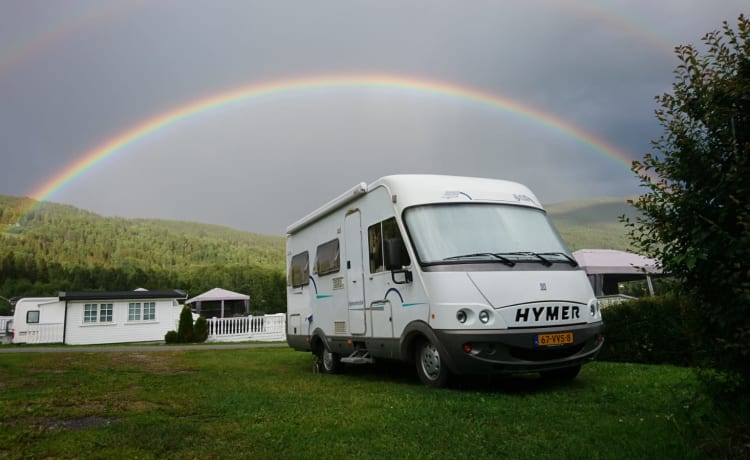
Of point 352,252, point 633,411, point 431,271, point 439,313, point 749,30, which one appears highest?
point 749,30

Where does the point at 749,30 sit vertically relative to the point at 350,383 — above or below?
above

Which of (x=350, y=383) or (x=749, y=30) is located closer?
(x=749, y=30)

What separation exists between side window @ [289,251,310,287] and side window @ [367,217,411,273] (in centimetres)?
271

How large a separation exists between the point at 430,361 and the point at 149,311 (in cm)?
2484

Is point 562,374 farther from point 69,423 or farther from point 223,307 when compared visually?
point 223,307

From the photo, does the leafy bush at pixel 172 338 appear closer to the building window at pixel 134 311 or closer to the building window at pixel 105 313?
the building window at pixel 134 311

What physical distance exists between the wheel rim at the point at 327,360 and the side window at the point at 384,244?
2236mm

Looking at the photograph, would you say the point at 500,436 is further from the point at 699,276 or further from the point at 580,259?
the point at 580,259

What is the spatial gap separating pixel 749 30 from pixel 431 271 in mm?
3770

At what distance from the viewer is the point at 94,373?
9336 mm

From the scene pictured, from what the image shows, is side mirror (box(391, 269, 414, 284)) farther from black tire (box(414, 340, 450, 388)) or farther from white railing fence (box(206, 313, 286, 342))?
white railing fence (box(206, 313, 286, 342))

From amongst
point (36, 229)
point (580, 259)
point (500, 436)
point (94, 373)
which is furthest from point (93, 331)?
point (36, 229)

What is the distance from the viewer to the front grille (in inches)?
237

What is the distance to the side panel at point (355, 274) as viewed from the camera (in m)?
8.04
